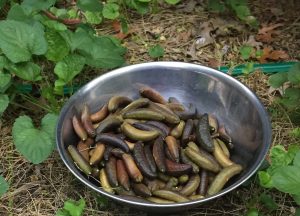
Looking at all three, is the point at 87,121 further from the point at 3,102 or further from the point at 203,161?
the point at 203,161

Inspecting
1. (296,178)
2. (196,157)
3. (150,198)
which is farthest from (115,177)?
(296,178)

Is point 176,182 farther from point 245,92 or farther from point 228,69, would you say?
point 228,69

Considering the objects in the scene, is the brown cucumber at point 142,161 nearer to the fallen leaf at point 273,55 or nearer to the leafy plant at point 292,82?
the leafy plant at point 292,82

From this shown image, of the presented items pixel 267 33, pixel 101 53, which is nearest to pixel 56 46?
pixel 101 53

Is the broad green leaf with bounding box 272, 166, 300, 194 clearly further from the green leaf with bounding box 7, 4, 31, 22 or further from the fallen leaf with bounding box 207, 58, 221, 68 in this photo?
the green leaf with bounding box 7, 4, 31, 22

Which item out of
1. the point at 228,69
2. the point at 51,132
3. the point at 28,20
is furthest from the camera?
the point at 228,69
